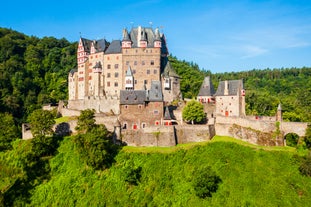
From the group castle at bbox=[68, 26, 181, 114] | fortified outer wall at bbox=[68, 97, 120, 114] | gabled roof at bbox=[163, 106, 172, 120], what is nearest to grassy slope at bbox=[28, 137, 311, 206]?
gabled roof at bbox=[163, 106, 172, 120]

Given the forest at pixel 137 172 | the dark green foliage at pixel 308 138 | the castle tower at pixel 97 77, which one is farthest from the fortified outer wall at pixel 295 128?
the castle tower at pixel 97 77

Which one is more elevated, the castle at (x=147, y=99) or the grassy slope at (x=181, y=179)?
the castle at (x=147, y=99)

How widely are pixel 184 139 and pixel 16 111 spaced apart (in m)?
43.1

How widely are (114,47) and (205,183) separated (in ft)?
109

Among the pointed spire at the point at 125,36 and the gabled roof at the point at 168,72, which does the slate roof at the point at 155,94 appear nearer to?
the gabled roof at the point at 168,72

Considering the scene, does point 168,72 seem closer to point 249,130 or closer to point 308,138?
point 249,130

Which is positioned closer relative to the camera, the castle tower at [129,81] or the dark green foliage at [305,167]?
the dark green foliage at [305,167]

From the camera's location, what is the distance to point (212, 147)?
43219 millimetres

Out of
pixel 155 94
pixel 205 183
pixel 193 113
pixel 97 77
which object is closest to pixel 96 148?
pixel 155 94

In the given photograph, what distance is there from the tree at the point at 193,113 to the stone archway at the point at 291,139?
11520mm

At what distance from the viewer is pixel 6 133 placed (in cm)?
4762

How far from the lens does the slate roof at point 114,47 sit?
61544mm

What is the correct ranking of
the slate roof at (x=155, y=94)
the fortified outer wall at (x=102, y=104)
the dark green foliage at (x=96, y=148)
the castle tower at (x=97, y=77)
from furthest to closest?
the castle tower at (x=97, y=77), the fortified outer wall at (x=102, y=104), the slate roof at (x=155, y=94), the dark green foliage at (x=96, y=148)

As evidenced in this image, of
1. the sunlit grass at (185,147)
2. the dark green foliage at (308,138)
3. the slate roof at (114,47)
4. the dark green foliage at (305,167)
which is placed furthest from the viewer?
the slate roof at (114,47)
